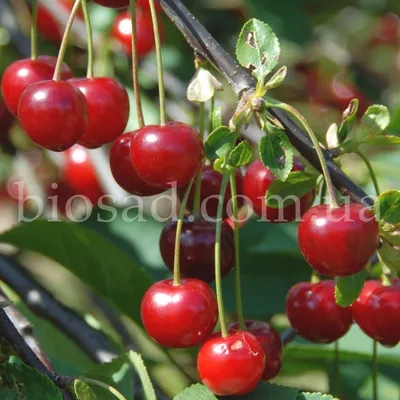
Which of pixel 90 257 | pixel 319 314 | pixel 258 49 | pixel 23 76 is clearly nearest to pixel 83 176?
pixel 90 257

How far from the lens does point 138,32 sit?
2365 millimetres

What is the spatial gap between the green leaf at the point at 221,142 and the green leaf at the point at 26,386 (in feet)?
1.12

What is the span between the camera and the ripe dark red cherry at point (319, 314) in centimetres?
130

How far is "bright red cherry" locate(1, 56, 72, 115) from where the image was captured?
1289 millimetres

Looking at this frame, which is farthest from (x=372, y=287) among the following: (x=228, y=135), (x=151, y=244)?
(x=151, y=244)

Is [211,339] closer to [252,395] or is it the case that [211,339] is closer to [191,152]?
[252,395]

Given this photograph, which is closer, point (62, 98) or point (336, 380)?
point (62, 98)

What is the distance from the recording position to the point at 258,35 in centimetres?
114

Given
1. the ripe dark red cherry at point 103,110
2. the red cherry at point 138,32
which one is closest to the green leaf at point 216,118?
the ripe dark red cherry at point 103,110

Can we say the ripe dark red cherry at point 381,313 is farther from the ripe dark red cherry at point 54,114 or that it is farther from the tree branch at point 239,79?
the ripe dark red cherry at point 54,114

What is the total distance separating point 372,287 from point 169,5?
49cm

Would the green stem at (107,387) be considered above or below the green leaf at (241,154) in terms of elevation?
below

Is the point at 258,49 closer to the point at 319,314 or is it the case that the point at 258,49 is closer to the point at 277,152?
the point at 277,152

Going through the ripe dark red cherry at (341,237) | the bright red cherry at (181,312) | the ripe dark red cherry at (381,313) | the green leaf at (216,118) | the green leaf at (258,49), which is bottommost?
the ripe dark red cherry at (381,313)
